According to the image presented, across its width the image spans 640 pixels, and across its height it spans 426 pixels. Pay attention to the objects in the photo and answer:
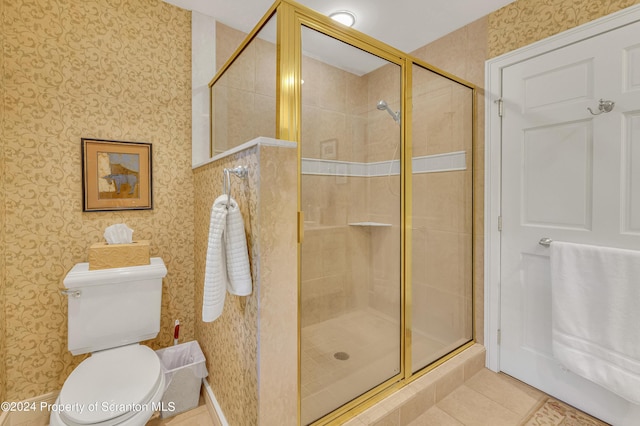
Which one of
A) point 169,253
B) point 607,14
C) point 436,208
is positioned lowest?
point 169,253

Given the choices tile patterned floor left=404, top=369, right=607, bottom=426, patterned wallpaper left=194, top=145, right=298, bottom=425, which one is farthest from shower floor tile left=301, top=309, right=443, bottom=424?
tile patterned floor left=404, top=369, right=607, bottom=426

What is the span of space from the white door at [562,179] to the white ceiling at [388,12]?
0.48 metres

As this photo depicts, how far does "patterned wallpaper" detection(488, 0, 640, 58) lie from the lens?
1473 millimetres

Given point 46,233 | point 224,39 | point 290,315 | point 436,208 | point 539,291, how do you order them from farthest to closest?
point 224,39, point 436,208, point 539,291, point 46,233, point 290,315

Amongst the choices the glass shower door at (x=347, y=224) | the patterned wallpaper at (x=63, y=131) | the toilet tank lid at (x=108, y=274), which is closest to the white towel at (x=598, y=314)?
the glass shower door at (x=347, y=224)

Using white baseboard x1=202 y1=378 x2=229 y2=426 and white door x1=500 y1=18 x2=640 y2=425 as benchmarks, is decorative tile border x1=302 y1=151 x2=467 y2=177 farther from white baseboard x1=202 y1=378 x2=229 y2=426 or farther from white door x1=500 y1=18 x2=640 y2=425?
white baseboard x1=202 y1=378 x2=229 y2=426

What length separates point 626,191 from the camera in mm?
1373

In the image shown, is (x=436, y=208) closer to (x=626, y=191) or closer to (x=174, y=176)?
(x=626, y=191)

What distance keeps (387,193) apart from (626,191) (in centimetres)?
113

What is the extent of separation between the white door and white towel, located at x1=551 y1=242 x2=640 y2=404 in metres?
0.11

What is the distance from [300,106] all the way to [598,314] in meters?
1.77

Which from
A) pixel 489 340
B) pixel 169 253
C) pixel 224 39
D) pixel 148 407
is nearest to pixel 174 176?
pixel 169 253

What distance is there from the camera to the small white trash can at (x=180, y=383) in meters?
1.52

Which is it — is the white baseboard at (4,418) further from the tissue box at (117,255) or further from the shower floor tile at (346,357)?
the shower floor tile at (346,357)
